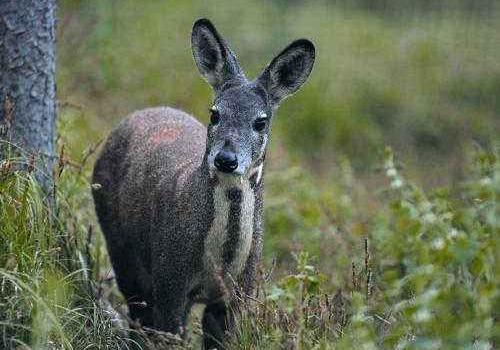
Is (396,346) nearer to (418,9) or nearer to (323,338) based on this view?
(323,338)

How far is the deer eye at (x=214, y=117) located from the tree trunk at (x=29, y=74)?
95cm

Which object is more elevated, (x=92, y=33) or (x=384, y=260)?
(x=92, y=33)

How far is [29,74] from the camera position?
6031mm

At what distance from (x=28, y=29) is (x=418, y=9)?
29.4 ft

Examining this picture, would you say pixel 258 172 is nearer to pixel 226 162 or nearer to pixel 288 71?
pixel 226 162

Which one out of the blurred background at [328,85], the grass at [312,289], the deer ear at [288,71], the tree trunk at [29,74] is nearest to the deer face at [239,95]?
the deer ear at [288,71]

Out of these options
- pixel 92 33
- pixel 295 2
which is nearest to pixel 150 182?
pixel 92 33

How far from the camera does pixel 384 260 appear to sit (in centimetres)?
687

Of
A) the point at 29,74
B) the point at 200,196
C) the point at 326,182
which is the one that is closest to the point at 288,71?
the point at 200,196

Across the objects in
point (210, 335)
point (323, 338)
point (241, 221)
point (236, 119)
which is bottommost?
point (210, 335)

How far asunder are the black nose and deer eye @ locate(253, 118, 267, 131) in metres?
0.39

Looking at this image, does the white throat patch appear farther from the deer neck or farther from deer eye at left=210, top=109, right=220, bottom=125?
deer eye at left=210, top=109, right=220, bottom=125

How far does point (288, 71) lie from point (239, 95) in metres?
0.39

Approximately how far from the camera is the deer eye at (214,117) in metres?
5.54
